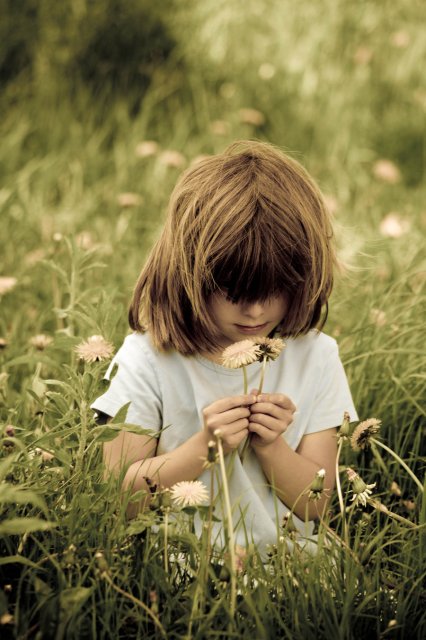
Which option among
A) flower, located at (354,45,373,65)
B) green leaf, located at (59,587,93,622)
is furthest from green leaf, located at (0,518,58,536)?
flower, located at (354,45,373,65)

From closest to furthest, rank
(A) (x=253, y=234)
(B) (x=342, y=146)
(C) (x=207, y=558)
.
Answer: (C) (x=207, y=558), (A) (x=253, y=234), (B) (x=342, y=146)

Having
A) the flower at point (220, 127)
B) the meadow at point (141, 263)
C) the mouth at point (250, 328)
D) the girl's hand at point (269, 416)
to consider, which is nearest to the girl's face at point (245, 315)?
the mouth at point (250, 328)

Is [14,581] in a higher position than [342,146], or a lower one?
lower

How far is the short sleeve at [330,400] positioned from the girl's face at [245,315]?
198 mm

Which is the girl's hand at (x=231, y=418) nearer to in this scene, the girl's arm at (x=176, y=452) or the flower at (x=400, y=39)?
the girl's arm at (x=176, y=452)

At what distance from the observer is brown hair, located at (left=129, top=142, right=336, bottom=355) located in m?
1.30

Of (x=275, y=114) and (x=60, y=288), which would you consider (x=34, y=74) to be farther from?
(x=60, y=288)

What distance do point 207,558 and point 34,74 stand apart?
289cm

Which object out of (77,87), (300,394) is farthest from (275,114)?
(300,394)

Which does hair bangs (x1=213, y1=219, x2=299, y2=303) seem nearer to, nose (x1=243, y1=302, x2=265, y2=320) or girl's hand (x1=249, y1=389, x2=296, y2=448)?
nose (x1=243, y1=302, x2=265, y2=320)

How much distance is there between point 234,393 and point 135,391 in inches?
7.2

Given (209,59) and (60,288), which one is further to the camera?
(209,59)

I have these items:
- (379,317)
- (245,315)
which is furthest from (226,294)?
(379,317)

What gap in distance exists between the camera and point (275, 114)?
137 inches
